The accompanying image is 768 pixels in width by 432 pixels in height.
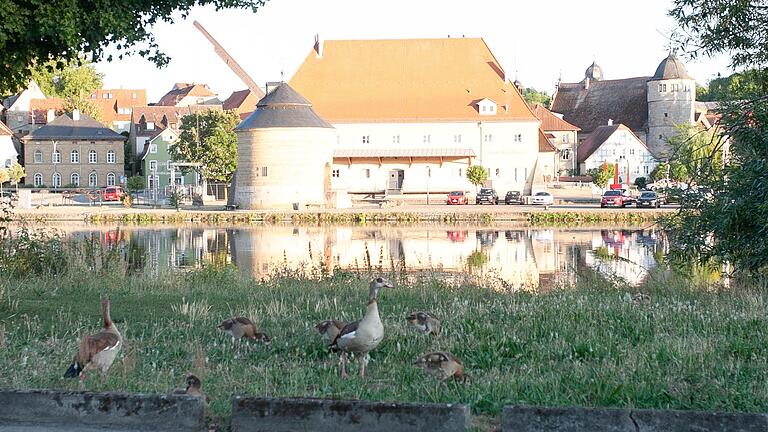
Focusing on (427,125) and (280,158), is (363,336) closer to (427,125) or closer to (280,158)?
(280,158)

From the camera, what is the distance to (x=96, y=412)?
6852mm

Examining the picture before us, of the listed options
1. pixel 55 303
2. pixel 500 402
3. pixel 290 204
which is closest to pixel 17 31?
pixel 55 303

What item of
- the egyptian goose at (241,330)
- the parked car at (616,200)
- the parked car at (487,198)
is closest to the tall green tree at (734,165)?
the egyptian goose at (241,330)

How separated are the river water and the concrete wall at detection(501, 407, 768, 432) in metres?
14.8

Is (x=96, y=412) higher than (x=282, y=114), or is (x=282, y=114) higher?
(x=282, y=114)

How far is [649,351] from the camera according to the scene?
9062 mm

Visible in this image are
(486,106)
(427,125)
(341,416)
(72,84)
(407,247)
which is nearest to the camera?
(341,416)

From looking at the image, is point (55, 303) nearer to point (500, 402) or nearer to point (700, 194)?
point (500, 402)

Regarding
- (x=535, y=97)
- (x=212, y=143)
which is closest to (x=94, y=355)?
(x=212, y=143)

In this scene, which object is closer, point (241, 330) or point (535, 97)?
point (241, 330)

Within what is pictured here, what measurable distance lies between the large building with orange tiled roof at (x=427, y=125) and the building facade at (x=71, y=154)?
79.8 ft

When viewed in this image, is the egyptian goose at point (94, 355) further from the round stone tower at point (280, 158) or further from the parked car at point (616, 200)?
the round stone tower at point (280, 158)

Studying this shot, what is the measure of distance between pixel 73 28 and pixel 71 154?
88409mm

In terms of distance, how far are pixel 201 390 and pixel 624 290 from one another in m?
9.87
